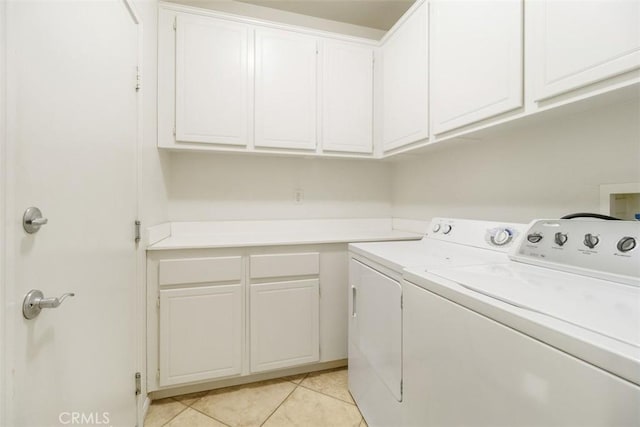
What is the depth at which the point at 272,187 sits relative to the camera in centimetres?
223

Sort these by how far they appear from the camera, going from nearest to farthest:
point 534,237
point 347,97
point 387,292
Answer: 1. point 534,237
2. point 387,292
3. point 347,97

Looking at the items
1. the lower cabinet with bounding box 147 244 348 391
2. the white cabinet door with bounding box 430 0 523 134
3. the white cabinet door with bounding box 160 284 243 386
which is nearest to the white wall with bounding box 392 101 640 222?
the white cabinet door with bounding box 430 0 523 134

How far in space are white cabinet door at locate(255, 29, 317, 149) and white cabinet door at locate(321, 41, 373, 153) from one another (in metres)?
0.10

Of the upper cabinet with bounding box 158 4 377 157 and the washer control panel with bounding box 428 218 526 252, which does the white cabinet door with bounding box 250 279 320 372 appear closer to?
the washer control panel with bounding box 428 218 526 252

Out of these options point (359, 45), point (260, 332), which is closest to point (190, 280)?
point (260, 332)

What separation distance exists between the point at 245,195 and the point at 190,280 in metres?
0.83

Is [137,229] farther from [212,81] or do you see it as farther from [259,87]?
[259,87]

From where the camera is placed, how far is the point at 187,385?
5.31ft

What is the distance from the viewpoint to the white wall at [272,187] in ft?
6.70

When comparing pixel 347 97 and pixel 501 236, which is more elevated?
pixel 347 97

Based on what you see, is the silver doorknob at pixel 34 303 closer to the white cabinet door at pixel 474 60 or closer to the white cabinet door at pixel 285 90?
the white cabinet door at pixel 285 90

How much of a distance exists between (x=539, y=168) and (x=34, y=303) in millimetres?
1963

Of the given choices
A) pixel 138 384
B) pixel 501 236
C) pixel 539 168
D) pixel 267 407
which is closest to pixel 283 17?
pixel 539 168

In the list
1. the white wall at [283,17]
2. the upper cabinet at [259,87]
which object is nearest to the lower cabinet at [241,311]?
the upper cabinet at [259,87]
